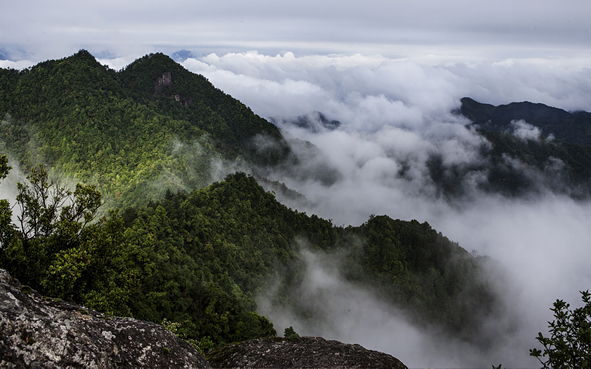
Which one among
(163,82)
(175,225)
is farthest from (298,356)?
(163,82)

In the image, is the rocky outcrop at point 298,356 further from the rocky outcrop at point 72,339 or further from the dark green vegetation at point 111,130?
the dark green vegetation at point 111,130

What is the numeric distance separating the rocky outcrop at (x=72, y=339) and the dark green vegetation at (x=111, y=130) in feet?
232

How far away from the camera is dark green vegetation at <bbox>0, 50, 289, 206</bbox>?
91.2 meters

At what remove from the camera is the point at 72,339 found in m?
8.91

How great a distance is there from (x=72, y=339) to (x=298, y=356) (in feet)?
32.0

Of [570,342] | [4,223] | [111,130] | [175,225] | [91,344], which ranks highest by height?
[111,130]

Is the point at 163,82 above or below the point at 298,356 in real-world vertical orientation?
above

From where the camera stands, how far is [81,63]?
5108 inches

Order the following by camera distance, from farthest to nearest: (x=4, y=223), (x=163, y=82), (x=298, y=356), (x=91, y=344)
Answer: (x=163, y=82) < (x=298, y=356) < (x=4, y=223) < (x=91, y=344)

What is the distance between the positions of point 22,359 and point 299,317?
6763cm

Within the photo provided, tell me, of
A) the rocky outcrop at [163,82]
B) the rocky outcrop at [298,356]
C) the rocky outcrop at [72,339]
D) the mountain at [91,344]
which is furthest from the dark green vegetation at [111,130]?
the rocky outcrop at [72,339]

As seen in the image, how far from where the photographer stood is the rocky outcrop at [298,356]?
1472 cm

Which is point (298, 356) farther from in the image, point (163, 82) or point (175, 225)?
point (163, 82)

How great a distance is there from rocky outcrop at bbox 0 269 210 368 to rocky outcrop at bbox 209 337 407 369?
3567 mm
